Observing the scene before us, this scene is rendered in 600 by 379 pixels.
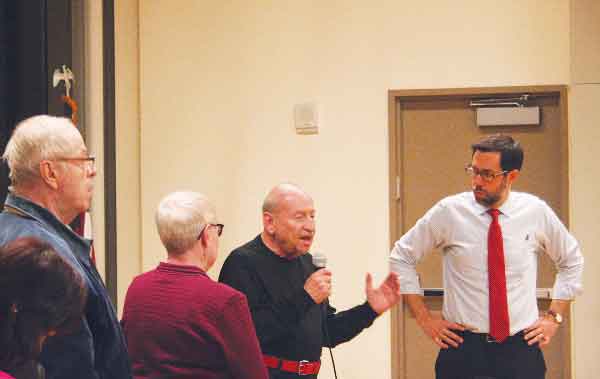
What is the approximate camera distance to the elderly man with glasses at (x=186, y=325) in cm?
211

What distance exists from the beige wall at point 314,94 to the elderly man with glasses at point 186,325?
9.04ft

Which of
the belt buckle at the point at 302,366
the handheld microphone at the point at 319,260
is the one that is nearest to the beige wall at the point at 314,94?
the handheld microphone at the point at 319,260

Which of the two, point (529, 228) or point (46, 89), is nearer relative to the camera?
point (529, 228)

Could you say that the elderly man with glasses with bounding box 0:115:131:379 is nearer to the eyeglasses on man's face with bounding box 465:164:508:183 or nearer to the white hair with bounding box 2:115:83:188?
the white hair with bounding box 2:115:83:188

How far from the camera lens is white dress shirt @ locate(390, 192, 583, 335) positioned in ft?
9.82

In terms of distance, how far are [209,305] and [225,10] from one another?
331 cm

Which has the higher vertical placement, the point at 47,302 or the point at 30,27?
the point at 30,27

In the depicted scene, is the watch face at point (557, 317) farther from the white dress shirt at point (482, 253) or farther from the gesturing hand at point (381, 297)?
the gesturing hand at point (381, 297)

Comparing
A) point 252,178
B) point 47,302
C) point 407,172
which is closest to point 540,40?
point 407,172

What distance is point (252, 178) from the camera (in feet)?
16.5

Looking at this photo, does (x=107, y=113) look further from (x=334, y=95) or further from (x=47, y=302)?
(x=47, y=302)

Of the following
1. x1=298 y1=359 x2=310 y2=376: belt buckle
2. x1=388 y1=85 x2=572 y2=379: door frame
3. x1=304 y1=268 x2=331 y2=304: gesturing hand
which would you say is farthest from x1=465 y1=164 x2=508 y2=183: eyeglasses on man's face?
x1=388 y1=85 x2=572 y2=379: door frame

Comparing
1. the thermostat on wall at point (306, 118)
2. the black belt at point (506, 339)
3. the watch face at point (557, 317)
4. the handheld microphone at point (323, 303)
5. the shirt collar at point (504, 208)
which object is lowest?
the black belt at point (506, 339)

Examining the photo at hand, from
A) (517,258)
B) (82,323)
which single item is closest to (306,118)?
(517,258)
